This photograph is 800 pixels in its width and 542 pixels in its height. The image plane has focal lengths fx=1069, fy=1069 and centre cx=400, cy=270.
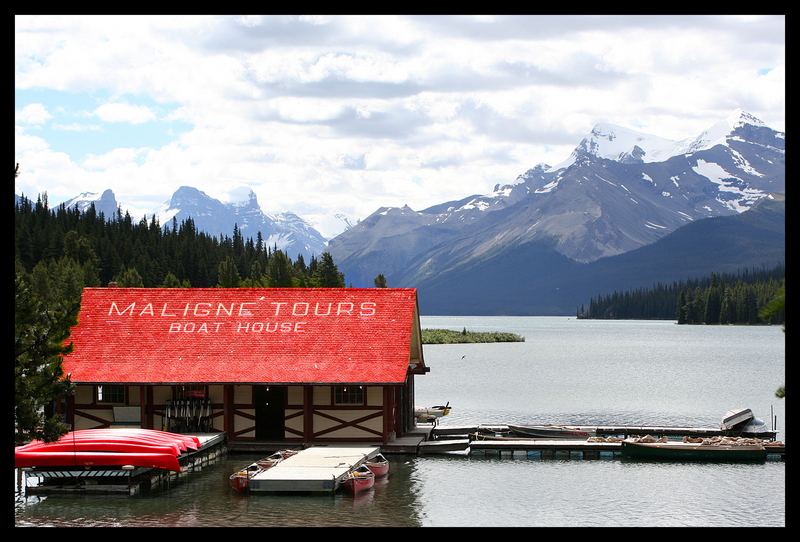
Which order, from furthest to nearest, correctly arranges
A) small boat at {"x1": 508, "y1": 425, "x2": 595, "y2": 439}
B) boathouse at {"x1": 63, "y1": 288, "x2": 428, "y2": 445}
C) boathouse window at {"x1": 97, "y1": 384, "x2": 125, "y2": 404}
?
small boat at {"x1": 508, "y1": 425, "x2": 595, "y2": 439}, boathouse window at {"x1": 97, "y1": 384, "x2": 125, "y2": 404}, boathouse at {"x1": 63, "y1": 288, "x2": 428, "y2": 445}

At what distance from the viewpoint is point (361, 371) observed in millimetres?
43000

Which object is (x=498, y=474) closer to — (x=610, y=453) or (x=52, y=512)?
(x=610, y=453)

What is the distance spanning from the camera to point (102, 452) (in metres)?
35.4

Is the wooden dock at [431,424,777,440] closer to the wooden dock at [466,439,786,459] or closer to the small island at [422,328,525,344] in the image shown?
the wooden dock at [466,439,786,459]

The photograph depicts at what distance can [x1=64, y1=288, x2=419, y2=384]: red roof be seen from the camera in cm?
4353

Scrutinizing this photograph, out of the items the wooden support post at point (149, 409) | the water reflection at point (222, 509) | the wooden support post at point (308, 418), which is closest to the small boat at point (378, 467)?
the water reflection at point (222, 509)

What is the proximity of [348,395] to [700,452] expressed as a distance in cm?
1466

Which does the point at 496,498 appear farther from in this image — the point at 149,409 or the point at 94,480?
the point at 149,409

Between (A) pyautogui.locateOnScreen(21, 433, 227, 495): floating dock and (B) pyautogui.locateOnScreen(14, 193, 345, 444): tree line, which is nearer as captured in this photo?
(B) pyautogui.locateOnScreen(14, 193, 345, 444): tree line

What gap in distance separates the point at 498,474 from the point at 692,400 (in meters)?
40.4

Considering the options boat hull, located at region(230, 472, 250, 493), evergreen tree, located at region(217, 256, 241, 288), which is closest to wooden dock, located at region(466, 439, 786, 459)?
boat hull, located at region(230, 472, 250, 493)

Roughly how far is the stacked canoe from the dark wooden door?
758cm

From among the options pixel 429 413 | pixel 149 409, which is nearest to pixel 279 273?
pixel 429 413

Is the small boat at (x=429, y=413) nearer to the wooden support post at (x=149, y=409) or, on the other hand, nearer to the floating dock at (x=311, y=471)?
the floating dock at (x=311, y=471)
